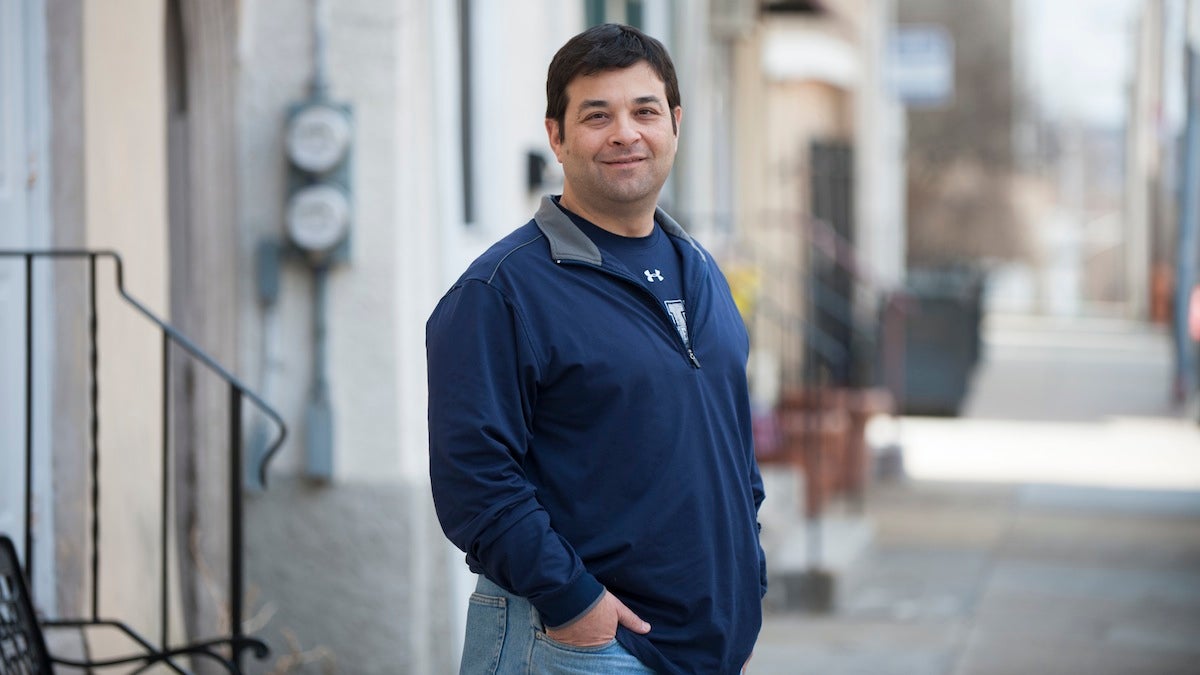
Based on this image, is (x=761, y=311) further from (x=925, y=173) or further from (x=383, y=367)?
(x=925, y=173)

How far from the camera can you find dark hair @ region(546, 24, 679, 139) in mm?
2490

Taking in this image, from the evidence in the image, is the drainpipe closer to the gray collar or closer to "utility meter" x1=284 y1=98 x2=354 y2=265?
"utility meter" x1=284 y1=98 x2=354 y2=265

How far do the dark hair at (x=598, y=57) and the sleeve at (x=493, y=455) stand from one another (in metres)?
0.37

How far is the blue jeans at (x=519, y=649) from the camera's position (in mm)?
2414

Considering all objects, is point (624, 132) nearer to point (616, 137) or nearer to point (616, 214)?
point (616, 137)

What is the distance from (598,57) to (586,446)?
23.9 inches

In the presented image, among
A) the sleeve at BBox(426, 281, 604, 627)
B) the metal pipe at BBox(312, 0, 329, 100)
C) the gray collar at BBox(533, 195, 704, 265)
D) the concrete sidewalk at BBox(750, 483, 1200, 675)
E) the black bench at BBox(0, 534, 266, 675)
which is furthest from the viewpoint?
the concrete sidewalk at BBox(750, 483, 1200, 675)

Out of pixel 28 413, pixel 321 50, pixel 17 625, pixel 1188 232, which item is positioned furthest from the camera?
pixel 1188 232

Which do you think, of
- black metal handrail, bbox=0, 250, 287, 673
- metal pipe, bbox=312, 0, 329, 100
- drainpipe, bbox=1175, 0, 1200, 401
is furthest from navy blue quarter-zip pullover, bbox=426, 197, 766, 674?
drainpipe, bbox=1175, 0, 1200, 401

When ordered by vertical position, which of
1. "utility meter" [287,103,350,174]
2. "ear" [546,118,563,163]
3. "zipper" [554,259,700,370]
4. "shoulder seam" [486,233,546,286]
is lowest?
"zipper" [554,259,700,370]

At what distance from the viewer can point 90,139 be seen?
177 inches

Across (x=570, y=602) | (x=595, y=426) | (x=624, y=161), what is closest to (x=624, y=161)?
Result: (x=624, y=161)

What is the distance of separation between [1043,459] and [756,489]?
9.85 meters

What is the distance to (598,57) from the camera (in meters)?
2.48
